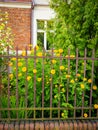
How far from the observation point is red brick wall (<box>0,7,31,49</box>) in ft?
39.7

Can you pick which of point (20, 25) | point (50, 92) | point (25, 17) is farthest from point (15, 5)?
point (50, 92)

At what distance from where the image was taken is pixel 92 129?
373 cm

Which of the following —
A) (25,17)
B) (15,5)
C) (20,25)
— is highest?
(15,5)

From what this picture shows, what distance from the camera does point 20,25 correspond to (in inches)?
481

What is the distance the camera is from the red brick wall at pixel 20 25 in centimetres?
1210

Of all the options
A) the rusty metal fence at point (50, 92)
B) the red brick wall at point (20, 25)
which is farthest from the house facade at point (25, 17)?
the rusty metal fence at point (50, 92)

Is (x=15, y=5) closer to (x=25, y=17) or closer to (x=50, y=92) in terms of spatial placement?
(x=25, y=17)

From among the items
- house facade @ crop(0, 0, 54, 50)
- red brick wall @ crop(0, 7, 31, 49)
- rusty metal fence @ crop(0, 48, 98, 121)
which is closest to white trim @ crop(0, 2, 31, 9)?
house facade @ crop(0, 0, 54, 50)

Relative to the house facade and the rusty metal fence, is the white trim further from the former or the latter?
the rusty metal fence

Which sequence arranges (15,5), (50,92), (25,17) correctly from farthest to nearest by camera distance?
(25,17) → (15,5) → (50,92)

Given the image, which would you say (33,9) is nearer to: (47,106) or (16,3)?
(16,3)

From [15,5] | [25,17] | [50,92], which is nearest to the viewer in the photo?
[50,92]

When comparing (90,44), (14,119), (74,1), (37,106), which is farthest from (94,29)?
(14,119)

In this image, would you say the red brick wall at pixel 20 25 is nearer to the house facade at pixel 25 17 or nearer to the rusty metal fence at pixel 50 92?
the house facade at pixel 25 17
